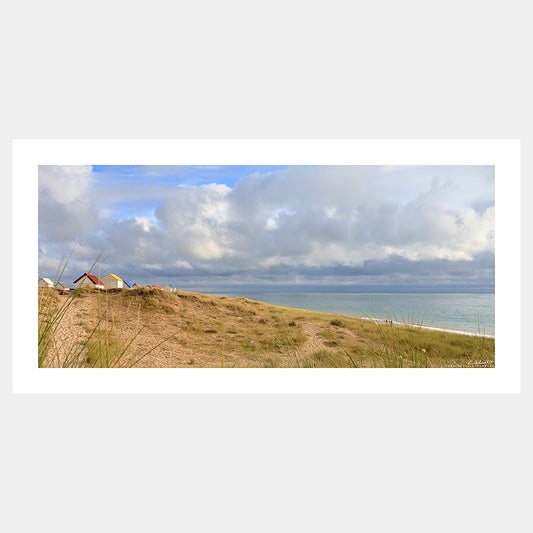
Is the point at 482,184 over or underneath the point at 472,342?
over

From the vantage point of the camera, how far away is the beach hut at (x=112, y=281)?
115 inches

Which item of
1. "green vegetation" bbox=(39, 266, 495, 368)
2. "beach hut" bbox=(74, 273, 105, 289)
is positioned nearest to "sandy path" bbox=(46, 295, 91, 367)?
"green vegetation" bbox=(39, 266, 495, 368)

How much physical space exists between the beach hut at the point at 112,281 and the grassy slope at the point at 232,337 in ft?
0.74

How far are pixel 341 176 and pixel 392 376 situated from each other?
6.75ft

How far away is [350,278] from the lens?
3.17m

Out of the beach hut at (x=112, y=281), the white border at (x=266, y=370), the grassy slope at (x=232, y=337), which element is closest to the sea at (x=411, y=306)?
the grassy slope at (x=232, y=337)

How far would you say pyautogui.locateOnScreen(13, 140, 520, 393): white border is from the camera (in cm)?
237

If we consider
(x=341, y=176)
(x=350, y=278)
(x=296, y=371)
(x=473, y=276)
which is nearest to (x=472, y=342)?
(x=473, y=276)

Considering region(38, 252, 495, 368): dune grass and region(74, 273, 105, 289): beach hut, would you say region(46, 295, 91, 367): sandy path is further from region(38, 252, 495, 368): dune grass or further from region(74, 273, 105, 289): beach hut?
region(74, 273, 105, 289): beach hut

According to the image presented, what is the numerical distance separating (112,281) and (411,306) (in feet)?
11.1

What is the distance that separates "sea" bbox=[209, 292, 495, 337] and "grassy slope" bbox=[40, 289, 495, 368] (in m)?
0.13

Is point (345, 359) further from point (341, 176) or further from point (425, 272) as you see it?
point (341, 176)

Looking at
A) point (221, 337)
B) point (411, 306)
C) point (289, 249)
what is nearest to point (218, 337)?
point (221, 337)

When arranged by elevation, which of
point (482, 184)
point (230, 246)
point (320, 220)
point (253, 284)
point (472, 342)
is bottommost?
point (472, 342)
